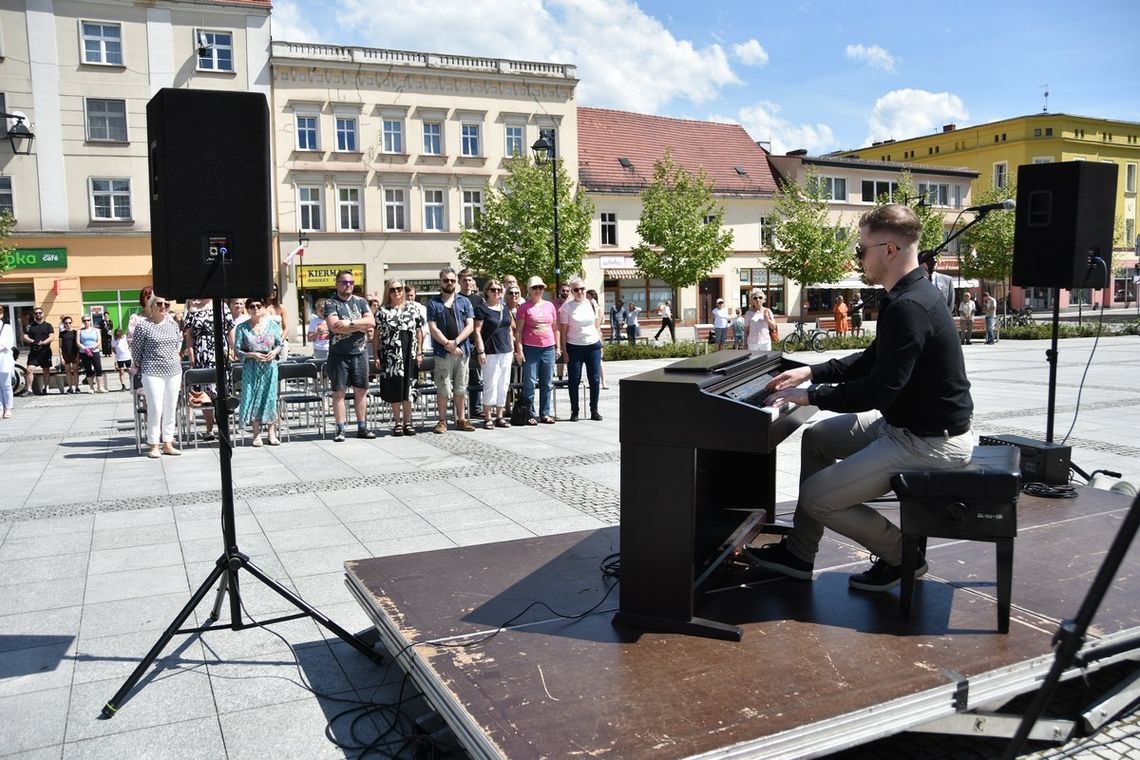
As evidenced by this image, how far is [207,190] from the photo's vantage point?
13.1 feet

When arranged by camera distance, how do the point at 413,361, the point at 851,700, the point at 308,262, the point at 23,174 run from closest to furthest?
the point at 851,700 < the point at 413,361 < the point at 23,174 < the point at 308,262

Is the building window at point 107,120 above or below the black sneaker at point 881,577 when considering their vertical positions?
above

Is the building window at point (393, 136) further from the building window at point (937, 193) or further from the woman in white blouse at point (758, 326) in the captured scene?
the building window at point (937, 193)

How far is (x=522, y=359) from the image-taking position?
11.2m

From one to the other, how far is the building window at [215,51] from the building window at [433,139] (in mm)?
7884

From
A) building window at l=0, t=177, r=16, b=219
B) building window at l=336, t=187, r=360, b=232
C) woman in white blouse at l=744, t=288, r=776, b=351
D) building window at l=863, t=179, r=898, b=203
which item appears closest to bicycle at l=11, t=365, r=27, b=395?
woman in white blouse at l=744, t=288, r=776, b=351

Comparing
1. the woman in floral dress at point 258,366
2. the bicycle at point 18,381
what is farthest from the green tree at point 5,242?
the woman in floral dress at point 258,366

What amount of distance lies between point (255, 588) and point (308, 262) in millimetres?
31665

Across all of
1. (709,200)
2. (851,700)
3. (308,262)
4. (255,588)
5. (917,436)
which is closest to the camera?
(851,700)

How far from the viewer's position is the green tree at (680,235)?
1388 inches

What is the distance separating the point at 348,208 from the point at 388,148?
9.88 ft

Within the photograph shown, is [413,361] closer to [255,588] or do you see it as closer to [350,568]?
[255,588]

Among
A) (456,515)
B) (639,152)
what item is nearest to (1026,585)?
(456,515)

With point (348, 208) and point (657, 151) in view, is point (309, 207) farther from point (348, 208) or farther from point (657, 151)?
point (657, 151)
